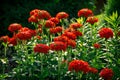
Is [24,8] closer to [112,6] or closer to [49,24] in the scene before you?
[112,6]

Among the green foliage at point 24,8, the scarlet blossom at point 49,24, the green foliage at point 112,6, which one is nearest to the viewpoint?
the scarlet blossom at point 49,24

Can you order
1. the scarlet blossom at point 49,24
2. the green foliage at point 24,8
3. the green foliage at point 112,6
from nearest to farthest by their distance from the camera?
1. the scarlet blossom at point 49,24
2. the green foliage at point 112,6
3. the green foliage at point 24,8

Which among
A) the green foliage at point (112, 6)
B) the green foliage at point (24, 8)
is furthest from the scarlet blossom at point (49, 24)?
the green foliage at point (24, 8)

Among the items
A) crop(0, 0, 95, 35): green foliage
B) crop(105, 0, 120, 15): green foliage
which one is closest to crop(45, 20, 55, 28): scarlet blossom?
crop(105, 0, 120, 15): green foliage

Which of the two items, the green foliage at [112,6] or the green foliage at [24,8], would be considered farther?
the green foliage at [24,8]

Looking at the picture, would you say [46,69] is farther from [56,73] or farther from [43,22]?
[43,22]

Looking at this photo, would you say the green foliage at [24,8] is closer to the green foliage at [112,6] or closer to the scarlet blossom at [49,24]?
the green foliage at [112,6]

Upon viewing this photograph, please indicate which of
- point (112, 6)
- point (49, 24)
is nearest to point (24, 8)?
point (112, 6)

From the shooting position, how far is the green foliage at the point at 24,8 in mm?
9969

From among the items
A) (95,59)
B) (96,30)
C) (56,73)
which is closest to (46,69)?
(56,73)

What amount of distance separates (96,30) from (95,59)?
0.80 metres

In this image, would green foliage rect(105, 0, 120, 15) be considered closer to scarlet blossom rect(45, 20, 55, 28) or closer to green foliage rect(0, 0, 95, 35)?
green foliage rect(0, 0, 95, 35)

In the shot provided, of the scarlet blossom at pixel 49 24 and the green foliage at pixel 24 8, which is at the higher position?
the green foliage at pixel 24 8

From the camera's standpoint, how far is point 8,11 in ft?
33.0
